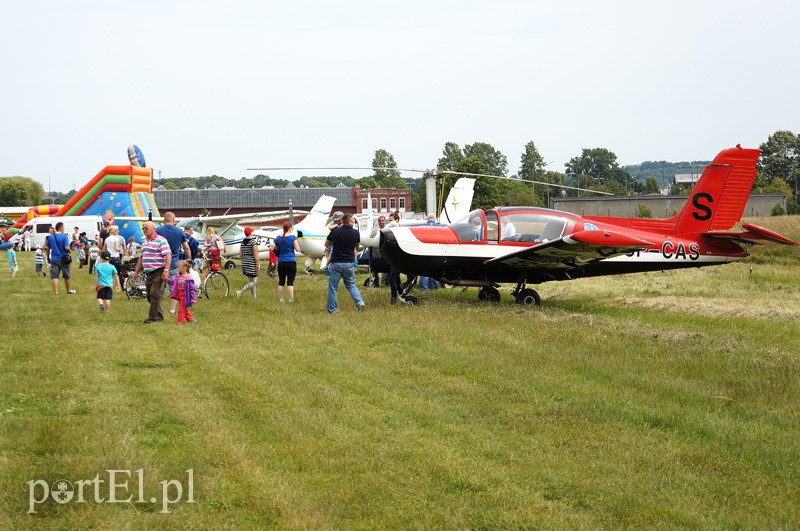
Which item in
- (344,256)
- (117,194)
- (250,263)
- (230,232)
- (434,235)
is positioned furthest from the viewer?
(117,194)

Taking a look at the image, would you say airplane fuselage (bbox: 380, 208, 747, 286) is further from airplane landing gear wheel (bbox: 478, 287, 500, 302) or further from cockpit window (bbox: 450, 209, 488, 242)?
airplane landing gear wheel (bbox: 478, 287, 500, 302)

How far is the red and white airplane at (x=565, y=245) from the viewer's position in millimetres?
15945

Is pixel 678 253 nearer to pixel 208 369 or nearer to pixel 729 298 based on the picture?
pixel 729 298

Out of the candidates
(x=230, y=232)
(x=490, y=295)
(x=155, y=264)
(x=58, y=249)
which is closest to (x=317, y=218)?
(x=230, y=232)

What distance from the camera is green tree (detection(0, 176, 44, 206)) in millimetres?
142125

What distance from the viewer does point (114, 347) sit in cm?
1094

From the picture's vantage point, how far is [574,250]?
15.3 meters

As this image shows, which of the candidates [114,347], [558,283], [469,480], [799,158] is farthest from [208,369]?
[799,158]

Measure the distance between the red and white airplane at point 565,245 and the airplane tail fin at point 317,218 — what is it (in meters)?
11.2

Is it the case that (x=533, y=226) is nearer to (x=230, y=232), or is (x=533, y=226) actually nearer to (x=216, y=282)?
(x=216, y=282)

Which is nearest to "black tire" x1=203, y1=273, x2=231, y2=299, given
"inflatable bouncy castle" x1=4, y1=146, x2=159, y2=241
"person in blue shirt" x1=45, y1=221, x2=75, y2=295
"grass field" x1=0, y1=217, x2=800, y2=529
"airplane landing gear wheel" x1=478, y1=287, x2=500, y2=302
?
"person in blue shirt" x1=45, y1=221, x2=75, y2=295
